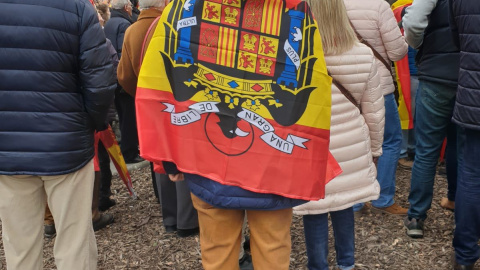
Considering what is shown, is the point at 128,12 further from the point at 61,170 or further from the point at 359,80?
the point at 359,80

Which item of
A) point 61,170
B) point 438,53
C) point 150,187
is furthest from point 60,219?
point 438,53

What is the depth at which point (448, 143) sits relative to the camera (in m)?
3.98

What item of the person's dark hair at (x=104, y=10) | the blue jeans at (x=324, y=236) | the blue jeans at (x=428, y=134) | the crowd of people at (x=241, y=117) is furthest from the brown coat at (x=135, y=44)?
the person's dark hair at (x=104, y=10)

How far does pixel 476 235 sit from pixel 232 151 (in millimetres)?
2036

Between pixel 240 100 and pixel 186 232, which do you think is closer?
pixel 240 100

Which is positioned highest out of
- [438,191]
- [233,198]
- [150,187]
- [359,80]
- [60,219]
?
[359,80]

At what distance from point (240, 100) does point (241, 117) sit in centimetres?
7

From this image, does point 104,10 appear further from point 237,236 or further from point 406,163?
point 237,236

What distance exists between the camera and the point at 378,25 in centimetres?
365

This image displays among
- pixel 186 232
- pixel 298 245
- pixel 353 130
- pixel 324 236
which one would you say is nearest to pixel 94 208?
pixel 186 232

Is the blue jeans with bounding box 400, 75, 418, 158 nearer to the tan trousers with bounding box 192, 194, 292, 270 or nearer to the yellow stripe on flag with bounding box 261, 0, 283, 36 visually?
the tan trousers with bounding box 192, 194, 292, 270

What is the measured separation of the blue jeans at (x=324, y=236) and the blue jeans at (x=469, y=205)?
2.56 ft

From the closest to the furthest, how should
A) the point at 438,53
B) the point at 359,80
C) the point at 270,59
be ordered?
the point at 270,59
the point at 359,80
the point at 438,53

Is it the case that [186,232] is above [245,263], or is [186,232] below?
below
